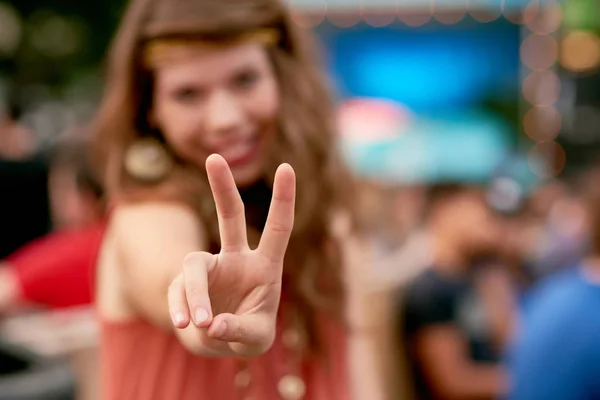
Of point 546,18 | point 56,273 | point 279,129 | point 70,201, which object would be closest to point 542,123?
point 546,18

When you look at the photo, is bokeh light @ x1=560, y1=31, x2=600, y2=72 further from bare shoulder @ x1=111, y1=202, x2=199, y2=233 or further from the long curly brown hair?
bare shoulder @ x1=111, y1=202, x2=199, y2=233

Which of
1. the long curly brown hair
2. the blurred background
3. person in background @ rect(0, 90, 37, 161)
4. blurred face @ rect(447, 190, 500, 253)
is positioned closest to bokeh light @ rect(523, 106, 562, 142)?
the blurred background

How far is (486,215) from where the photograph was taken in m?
2.74

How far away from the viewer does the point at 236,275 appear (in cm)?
56

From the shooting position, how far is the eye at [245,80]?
71 centimetres

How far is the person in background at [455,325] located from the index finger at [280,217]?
6.33ft

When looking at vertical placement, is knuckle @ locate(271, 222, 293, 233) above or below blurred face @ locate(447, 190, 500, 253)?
above

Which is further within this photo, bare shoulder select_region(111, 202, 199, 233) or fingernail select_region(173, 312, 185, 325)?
bare shoulder select_region(111, 202, 199, 233)

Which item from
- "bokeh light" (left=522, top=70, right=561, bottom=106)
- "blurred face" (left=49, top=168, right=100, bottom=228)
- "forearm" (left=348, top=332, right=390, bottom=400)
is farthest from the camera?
"bokeh light" (left=522, top=70, right=561, bottom=106)

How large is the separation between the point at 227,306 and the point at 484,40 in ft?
25.1

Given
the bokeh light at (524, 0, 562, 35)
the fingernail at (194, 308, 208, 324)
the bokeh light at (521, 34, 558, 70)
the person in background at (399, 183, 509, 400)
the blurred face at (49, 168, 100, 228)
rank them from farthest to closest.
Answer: the bokeh light at (521, 34, 558, 70) → the bokeh light at (524, 0, 562, 35) → the person in background at (399, 183, 509, 400) → the blurred face at (49, 168, 100, 228) → the fingernail at (194, 308, 208, 324)

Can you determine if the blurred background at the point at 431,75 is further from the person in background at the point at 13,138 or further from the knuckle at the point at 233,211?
the knuckle at the point at 233,211

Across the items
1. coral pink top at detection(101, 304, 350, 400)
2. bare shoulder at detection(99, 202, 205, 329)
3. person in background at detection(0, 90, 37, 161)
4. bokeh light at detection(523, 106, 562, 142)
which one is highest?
bare shoulder at detection(99, 202, 205, 329)

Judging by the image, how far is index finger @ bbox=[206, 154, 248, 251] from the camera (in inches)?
20.6
